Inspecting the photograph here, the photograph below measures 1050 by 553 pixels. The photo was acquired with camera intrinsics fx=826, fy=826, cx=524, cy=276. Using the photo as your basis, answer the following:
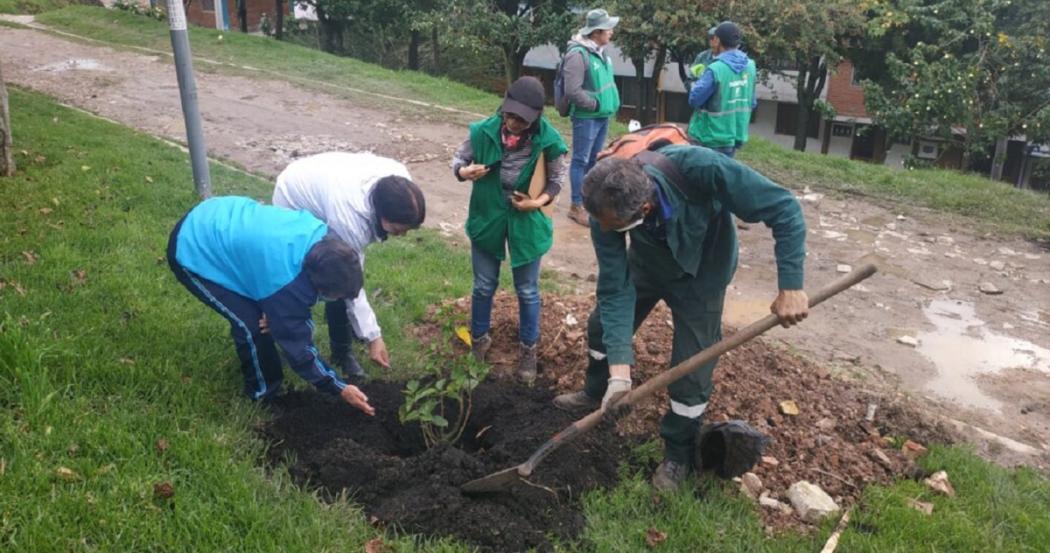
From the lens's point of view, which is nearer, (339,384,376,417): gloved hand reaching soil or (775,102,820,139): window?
(339,384,376,417): gloved hand reaching soil

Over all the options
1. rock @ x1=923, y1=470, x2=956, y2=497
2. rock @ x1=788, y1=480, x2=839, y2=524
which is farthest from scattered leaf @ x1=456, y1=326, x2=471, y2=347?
rock @ x1=923, y1=470, x2=956, y2=497

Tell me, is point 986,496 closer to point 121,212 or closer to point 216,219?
point 216,219

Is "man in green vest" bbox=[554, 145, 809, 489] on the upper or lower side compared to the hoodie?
lower

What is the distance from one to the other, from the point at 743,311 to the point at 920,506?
2566mm

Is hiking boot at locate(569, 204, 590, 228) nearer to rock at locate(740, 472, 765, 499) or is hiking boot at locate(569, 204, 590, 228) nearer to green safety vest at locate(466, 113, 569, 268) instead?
green safety vest at locate(466, 113, 569, 268)

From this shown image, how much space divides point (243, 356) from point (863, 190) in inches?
309

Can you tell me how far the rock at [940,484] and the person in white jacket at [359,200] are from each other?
262cm

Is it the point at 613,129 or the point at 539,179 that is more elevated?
the point at 539,179

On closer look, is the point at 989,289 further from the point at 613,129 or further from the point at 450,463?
the point at 613,129

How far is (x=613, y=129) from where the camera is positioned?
1228 centimetres

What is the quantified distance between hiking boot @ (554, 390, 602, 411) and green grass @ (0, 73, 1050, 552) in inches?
17.0

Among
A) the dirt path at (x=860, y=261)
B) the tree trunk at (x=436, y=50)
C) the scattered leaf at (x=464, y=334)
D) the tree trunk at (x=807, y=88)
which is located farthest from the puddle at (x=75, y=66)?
the tree trunk at (x=807, y=88)

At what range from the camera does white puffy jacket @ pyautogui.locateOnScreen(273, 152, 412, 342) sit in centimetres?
371

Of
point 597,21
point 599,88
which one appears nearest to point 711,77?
point 599,88
